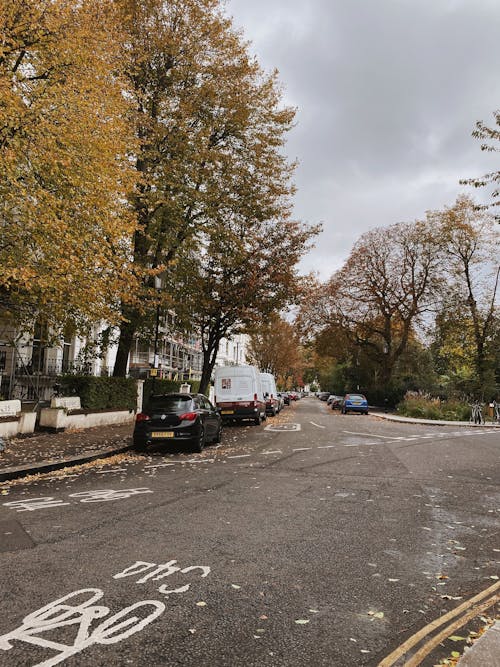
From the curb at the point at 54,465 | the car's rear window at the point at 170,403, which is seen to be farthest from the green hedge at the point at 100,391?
the car's rear window at the point at 170,403

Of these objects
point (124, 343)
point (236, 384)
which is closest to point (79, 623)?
point (124, 343)

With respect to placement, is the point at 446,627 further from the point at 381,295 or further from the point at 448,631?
the point at 381,295

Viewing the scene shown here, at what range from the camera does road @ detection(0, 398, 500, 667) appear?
3307 mm

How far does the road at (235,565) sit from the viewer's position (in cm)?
331

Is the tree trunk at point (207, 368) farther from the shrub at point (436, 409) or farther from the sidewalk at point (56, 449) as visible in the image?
the shrub at point (436, 409)

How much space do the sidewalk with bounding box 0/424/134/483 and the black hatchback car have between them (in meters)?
0.89

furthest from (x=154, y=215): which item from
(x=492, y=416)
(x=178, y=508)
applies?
(x=492, y=416)

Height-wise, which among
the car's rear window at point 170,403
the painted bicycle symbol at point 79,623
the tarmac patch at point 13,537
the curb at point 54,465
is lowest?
the curb at point 54,465

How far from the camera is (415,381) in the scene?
48188mm

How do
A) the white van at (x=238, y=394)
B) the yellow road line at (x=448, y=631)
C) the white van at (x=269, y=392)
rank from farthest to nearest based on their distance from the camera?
the white van at (x=269, y=392), the white van at (x=238, y=394), the yellow road line at (x=448, y=631)

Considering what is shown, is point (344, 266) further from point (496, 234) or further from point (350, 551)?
point (350, 551)

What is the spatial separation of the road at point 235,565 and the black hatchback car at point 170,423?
328cm

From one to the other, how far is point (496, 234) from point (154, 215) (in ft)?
103

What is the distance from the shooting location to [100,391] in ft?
65.5
